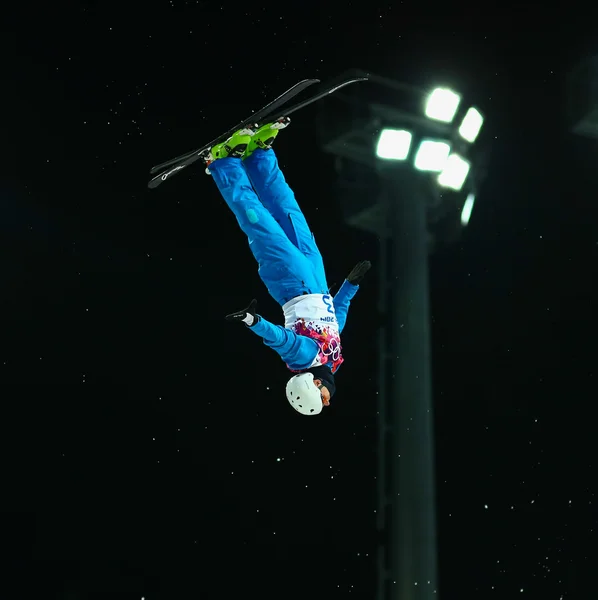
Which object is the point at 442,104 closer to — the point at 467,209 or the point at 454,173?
the point at 454,173

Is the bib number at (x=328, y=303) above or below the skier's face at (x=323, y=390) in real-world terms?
above

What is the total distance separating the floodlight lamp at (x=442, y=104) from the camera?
20.6 ft

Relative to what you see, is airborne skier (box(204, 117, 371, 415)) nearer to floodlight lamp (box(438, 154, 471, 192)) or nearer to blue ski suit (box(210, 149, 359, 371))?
blue ski suit (box(210, 149, 359, 371))

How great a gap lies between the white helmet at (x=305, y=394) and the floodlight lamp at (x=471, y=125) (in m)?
3.17

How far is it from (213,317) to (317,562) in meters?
2.05

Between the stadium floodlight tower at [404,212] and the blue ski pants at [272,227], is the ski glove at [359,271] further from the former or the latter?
the stadium floodlight tower at [404,212]

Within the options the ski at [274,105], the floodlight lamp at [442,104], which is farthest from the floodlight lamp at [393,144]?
the ski at [274,105]

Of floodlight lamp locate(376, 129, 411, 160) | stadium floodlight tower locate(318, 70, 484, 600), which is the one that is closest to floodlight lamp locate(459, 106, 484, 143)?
stadium floodlight tower locate(318, 70, 484, 600)

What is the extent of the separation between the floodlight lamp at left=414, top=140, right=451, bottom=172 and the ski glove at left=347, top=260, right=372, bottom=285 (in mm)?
2224

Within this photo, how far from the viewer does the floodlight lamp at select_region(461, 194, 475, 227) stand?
21.4 feet

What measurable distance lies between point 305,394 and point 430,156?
3.04m

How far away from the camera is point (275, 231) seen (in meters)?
4.18

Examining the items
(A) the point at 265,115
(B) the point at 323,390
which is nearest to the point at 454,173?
(A) the point at 265,115

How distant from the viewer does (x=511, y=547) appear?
246 inches
